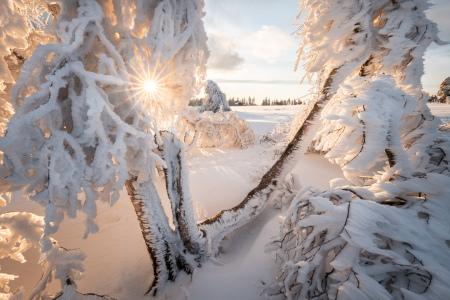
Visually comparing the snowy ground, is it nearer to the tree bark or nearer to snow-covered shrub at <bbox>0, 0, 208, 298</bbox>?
the tree bark

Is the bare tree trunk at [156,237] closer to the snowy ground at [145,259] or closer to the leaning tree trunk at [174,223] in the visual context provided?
the leaning tree trunk at [174,223]

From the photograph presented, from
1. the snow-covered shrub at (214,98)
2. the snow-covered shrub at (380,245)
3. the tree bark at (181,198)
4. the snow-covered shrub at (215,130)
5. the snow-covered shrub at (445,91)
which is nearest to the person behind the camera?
the snow-covered shrub at (380,245)

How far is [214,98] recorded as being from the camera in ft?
38.0

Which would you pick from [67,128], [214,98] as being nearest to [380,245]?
[67,128]

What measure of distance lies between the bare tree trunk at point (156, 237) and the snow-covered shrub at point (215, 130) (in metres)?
5.38

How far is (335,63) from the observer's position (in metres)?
1.98

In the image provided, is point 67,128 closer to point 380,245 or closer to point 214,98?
point 380,245

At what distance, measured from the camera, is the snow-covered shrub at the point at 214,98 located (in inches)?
448

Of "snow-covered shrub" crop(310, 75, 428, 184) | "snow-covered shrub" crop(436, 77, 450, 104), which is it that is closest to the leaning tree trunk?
"snow-covered shrub" crop(310, 75, 428, 184)

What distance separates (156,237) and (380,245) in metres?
1.78

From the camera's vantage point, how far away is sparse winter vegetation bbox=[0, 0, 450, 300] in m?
0.94

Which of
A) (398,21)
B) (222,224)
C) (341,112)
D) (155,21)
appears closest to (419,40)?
(398,21)

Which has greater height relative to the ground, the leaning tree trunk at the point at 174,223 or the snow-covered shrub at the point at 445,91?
the snow-covered shrub at the point at 445,91

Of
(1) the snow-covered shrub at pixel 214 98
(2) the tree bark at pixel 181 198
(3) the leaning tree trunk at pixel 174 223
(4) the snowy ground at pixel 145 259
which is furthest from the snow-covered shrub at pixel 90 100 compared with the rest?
Answer: (1) the snow-covered shrub at pixel 214 98
